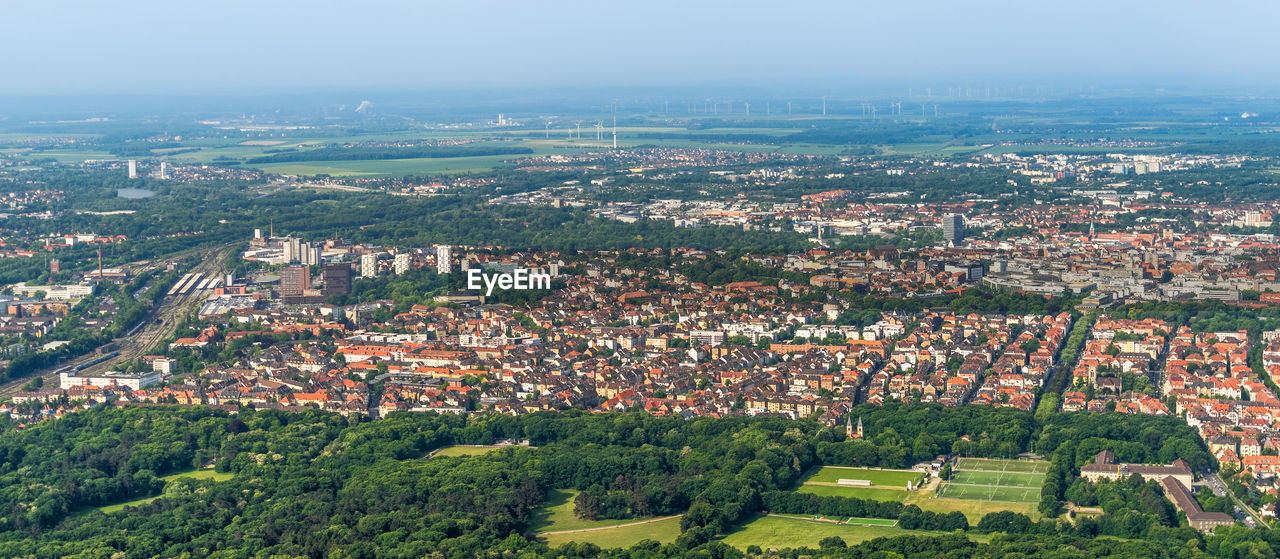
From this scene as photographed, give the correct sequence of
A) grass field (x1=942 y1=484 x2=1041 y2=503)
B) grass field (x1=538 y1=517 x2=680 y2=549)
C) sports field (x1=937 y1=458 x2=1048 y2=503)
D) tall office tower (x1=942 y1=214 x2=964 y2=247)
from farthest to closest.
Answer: tall office tower (x1=942 y1=214 x2=964 y2=247)
sports field (x1=937 y1=458 x2=1048 y2=503)
grass field (x1=942 y1=484 x2=1041 y2=503)
grass field (x1=538 y1=517 x2=680 y2=549)

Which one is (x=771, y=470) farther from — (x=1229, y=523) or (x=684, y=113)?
(x=684, y=113)

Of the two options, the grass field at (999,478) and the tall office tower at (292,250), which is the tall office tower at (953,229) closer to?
the tall office tower at (292,250)

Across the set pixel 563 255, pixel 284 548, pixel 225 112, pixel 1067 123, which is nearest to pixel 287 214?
pixel 563 255

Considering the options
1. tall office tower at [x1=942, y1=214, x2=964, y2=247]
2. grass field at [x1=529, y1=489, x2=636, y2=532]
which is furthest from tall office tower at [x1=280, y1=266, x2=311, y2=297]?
grass field at [x1=529, y1=489, x2=636, y2=532]

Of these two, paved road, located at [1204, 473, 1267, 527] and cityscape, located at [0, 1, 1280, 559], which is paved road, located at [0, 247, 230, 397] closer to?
cityscape, located at [0, 1, 1280, 559]

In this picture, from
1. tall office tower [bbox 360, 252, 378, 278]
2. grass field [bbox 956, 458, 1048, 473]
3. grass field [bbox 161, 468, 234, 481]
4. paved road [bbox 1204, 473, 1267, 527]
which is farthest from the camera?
tall office tower [bbox 360, 252, 378, 278]

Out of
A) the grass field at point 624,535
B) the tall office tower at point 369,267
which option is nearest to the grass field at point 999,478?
the grass field at point 624,535
